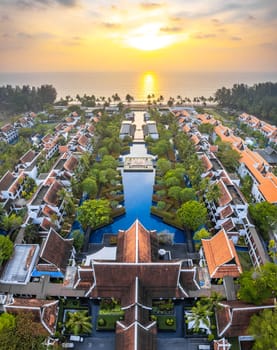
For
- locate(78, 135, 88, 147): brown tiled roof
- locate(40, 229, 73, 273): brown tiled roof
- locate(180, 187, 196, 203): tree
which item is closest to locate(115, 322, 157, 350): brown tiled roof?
locate(40, 229, 73, 273): brown tiled roof

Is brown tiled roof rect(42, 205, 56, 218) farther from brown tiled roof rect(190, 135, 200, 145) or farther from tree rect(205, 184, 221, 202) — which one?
brown tiled roof rect(190, 135, 200, 145)

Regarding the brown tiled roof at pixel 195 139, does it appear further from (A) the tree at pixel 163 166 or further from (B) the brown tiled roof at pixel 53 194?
(B) the brown tiled roof at pixel 53 194

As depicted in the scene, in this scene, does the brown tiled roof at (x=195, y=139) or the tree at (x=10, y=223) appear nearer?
the tree at (x=10, y=223)

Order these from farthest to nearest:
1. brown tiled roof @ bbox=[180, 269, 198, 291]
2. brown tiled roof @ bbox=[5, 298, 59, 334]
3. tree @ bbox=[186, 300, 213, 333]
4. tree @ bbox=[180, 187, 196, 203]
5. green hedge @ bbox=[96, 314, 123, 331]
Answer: tree @ bbox=[180, 187, 196, 203] → brown tiled roof @ bbox=[180, 269, 198, 291] → green hedge @ bbox=[96, 314, 123, 331] → brown tiled roof @ bbox=[5, 298, 59, 334] → tree @ bbox=[186, 300, 213, 333]

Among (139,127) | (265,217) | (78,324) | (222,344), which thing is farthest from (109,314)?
(139,127)

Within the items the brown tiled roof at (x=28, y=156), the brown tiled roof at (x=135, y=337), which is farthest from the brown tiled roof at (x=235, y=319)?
the brown tiled roof at (x=28, y=156)

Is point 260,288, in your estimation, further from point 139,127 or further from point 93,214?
point 139,127

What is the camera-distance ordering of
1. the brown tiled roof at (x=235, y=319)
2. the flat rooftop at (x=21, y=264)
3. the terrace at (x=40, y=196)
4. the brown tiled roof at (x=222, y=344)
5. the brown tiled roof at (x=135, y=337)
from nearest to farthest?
the brown tiled roof at (x=135, y=337) → the brown tiled roof at (x=222, y=344) → the brown tiled roof at (x=235, y=319) → the flat rooftop at (x=21, y=264) → the terrace at (x=40, y=196)
